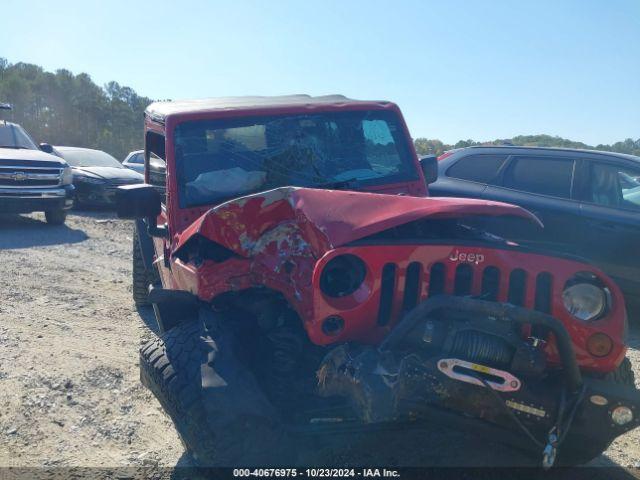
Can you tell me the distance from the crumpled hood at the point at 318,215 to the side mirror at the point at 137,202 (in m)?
0.56

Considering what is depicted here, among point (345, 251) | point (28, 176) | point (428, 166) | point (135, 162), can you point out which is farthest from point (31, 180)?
point (345, 251)

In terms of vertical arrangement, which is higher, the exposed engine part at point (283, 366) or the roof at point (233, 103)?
the roof at point (233, 103)

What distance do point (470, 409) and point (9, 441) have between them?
254 cm

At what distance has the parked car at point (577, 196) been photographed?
563 cm

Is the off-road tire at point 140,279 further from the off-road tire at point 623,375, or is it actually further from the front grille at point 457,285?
the off-road tire at point 623,375

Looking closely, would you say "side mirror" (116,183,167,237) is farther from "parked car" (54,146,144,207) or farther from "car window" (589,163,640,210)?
"parked car" (54,146,144,207)

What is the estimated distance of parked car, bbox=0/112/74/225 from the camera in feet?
31.2

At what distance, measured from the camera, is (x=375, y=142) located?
422 cm

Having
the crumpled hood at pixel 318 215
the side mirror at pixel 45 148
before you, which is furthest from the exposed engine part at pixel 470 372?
the side mirror at pixel 45 148

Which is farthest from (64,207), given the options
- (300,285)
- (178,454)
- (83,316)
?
(300,285)

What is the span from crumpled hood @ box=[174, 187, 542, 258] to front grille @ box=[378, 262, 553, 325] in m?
0.23

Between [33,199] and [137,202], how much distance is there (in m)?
7.04

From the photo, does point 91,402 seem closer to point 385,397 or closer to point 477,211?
point 385,397

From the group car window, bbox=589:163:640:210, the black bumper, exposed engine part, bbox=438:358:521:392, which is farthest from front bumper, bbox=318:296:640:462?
the black bumper
